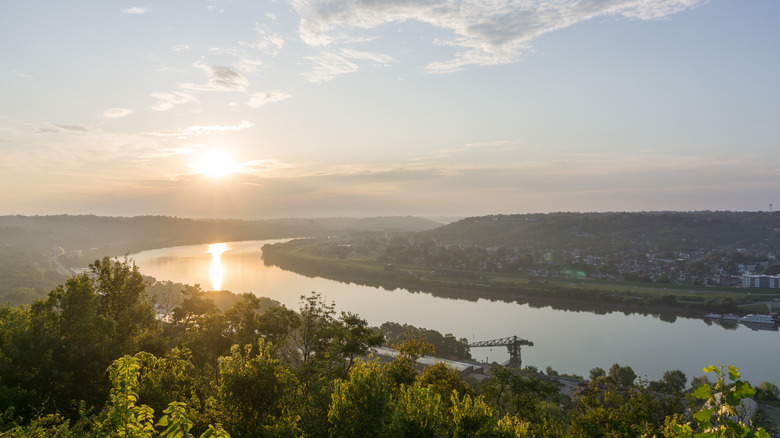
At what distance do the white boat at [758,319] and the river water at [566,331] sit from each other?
1.84 metres

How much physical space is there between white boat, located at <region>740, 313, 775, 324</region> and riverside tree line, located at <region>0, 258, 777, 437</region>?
112 ft

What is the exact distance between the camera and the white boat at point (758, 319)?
3450cm

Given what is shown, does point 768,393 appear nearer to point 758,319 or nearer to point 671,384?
point 671,384

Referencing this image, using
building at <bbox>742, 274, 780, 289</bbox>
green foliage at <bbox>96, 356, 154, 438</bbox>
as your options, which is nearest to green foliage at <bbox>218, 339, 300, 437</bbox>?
green foliage at <bbox>96, 356, 154, 438</bbox>

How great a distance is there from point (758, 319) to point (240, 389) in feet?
143

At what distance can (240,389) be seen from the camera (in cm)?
525

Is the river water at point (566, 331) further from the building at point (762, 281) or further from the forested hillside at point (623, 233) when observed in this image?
the forested hillside at point (623, 233)

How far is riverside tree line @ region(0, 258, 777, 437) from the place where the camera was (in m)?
3.64

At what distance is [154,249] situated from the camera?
93.8 metres

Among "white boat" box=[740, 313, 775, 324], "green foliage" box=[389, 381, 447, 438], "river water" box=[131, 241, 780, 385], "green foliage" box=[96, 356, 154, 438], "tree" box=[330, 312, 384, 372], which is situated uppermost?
"green foliage" box=[96, 356, 154, 438]

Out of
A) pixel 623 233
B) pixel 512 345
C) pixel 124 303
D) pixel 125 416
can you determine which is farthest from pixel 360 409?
pixel 623 233

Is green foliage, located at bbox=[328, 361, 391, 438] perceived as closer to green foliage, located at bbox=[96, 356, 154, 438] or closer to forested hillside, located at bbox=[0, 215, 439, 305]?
green foliage, located at bbox=[96, 356, 154, 438]

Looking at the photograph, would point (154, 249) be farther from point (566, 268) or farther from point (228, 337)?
point (228, 337)

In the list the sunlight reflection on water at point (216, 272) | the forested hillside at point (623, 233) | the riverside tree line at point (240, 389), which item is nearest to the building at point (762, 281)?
the forested hillside at point (623, 233)
